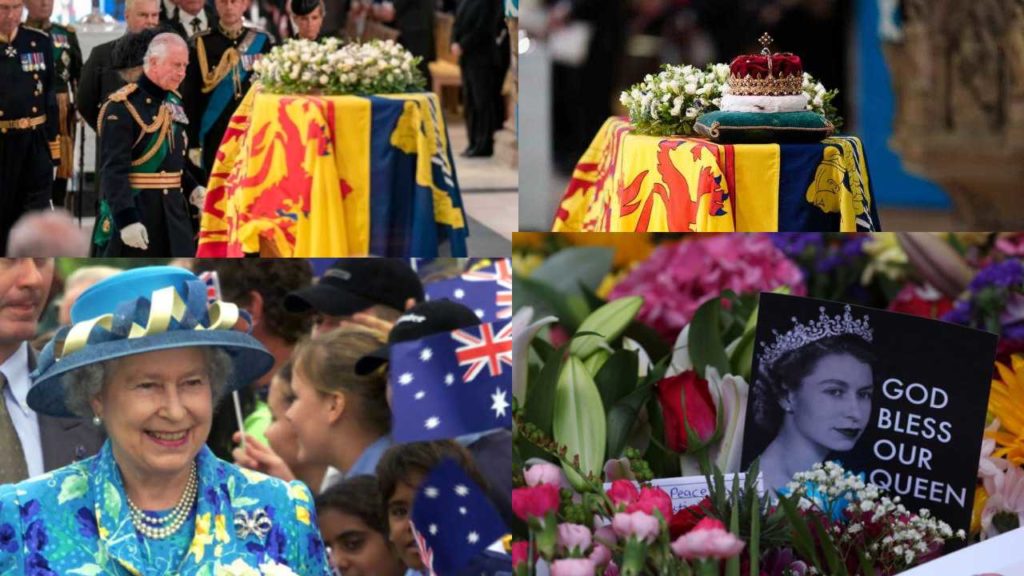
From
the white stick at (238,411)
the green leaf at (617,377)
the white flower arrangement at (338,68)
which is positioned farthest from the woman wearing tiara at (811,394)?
the white flower arrangement at (338,68)

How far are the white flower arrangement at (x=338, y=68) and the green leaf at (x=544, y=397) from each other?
180 centimetres

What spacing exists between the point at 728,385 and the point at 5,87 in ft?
6.99

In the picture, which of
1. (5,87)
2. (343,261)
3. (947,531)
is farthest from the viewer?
(5,87)

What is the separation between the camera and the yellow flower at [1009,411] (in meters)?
2.74

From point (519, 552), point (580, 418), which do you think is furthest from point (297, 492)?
point (580, 418)

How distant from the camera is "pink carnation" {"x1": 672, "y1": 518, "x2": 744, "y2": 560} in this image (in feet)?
7.80

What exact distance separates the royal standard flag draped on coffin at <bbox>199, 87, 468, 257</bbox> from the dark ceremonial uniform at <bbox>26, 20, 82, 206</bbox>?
38 centimetres

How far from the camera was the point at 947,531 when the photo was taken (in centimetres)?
260

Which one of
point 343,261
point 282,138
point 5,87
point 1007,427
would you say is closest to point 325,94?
point 282,138

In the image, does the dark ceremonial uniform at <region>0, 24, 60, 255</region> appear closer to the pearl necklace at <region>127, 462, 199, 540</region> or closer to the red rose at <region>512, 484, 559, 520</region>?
the pearl necklace at <region>127, 462, 199, 540</region>

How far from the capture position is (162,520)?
249 centimetres

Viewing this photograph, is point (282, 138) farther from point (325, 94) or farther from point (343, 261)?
point (343, 261)

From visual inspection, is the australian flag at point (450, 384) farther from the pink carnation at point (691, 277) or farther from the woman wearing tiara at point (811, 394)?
the woman wearing tiara at point (811, 394)

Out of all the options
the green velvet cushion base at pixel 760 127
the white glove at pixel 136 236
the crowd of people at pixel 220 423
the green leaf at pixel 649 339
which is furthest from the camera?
the white glove at pixel 136 236
